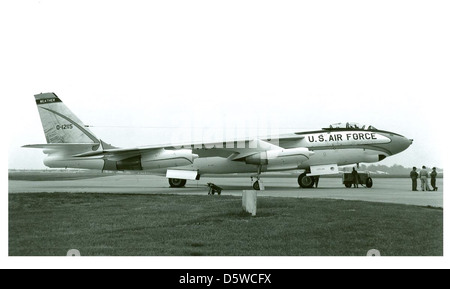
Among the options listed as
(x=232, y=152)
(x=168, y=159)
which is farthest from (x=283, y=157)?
(x=168, y=159)

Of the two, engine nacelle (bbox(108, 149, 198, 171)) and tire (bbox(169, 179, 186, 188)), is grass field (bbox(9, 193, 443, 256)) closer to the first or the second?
engine nacelle (bbox(108, 149, 198, 171))

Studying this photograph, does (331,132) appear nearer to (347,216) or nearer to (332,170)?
(332,170)

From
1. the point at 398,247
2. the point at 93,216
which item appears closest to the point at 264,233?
→ the point at 398,247

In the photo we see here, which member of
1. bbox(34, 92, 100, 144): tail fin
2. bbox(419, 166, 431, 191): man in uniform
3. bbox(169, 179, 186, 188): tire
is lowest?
bbox(169, 179, 186, 188): tire

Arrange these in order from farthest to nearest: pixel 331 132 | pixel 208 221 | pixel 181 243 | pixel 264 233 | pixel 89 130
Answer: pixel 331 132 < pixel 89 130 < pixel 208 221 < pixel 264 233 < pixel 181 243

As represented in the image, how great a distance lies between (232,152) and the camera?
21.8 meters

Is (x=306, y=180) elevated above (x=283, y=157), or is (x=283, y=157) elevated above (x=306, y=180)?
(x=283, y=157)

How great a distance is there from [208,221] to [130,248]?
115 inches

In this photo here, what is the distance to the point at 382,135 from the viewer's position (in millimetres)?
21766

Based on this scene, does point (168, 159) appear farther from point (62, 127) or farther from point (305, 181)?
point (305, 181)

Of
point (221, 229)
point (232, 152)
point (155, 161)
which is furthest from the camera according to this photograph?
point (232, 152)

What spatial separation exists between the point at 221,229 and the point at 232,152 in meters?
12.1

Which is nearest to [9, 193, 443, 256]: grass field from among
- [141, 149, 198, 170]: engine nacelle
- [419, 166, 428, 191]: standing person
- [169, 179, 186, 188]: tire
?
[141, 149, 198, 170]: engine nacelle

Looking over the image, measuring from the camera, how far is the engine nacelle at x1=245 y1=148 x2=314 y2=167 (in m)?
19.9
